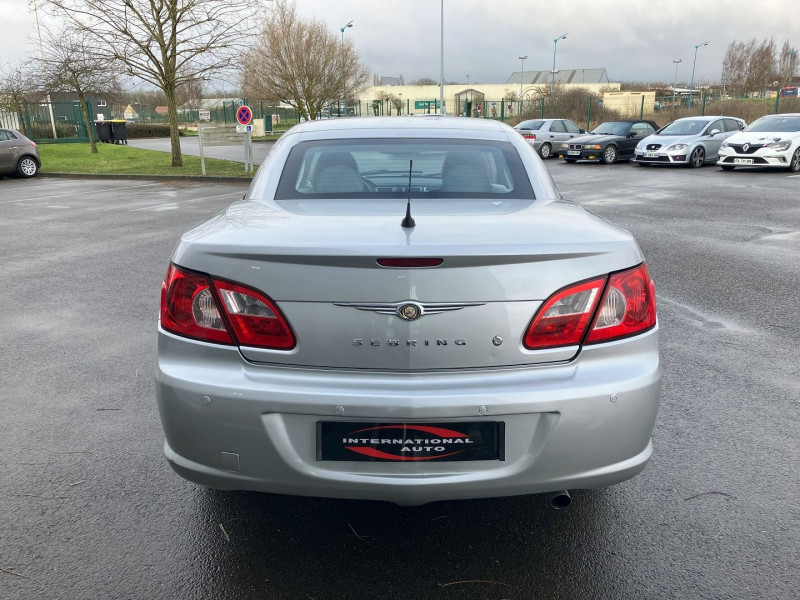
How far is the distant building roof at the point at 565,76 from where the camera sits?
95.1 metres

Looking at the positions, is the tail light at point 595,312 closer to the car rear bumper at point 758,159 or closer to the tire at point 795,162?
the car rear bumper at point 758,159

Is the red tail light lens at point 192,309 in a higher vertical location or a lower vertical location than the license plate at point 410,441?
higher

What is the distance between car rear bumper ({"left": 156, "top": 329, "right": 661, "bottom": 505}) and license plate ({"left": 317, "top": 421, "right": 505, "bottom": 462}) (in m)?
0.02

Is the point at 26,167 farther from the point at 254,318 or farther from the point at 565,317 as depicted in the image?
the point at 565,317

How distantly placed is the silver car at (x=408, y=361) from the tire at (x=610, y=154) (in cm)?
2222

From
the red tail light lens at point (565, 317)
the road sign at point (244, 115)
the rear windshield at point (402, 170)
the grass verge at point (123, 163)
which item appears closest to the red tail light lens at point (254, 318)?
the red tail light lens at point (565, 317)

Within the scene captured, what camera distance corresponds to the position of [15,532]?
105 inches

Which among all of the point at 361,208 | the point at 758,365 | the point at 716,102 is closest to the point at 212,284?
the point at 361,208

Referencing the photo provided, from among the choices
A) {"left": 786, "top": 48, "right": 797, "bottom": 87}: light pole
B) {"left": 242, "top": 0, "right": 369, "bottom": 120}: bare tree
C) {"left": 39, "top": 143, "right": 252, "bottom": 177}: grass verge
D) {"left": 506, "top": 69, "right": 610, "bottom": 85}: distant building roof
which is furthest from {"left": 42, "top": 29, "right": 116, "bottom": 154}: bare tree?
{"left": 506, "top": 69, "right": 610, "bottom": 85}: distant building roof

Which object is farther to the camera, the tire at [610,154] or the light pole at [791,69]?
the light pole at [791,69]

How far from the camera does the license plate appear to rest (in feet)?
6.93

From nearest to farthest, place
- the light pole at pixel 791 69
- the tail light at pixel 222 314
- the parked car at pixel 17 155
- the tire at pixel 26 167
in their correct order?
the tail light at pixel 222 314, the parked car at pixel 17 155, the tire at pixel 26 167, the light pole at pixel 791 69

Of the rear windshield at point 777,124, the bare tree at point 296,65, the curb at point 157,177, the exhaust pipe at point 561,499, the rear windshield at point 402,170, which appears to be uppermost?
the bare tree at point 296,65

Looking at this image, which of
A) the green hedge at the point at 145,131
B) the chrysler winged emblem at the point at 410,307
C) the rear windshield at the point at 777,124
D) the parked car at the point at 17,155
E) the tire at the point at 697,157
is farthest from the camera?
the green hedge at the point at 145,131
